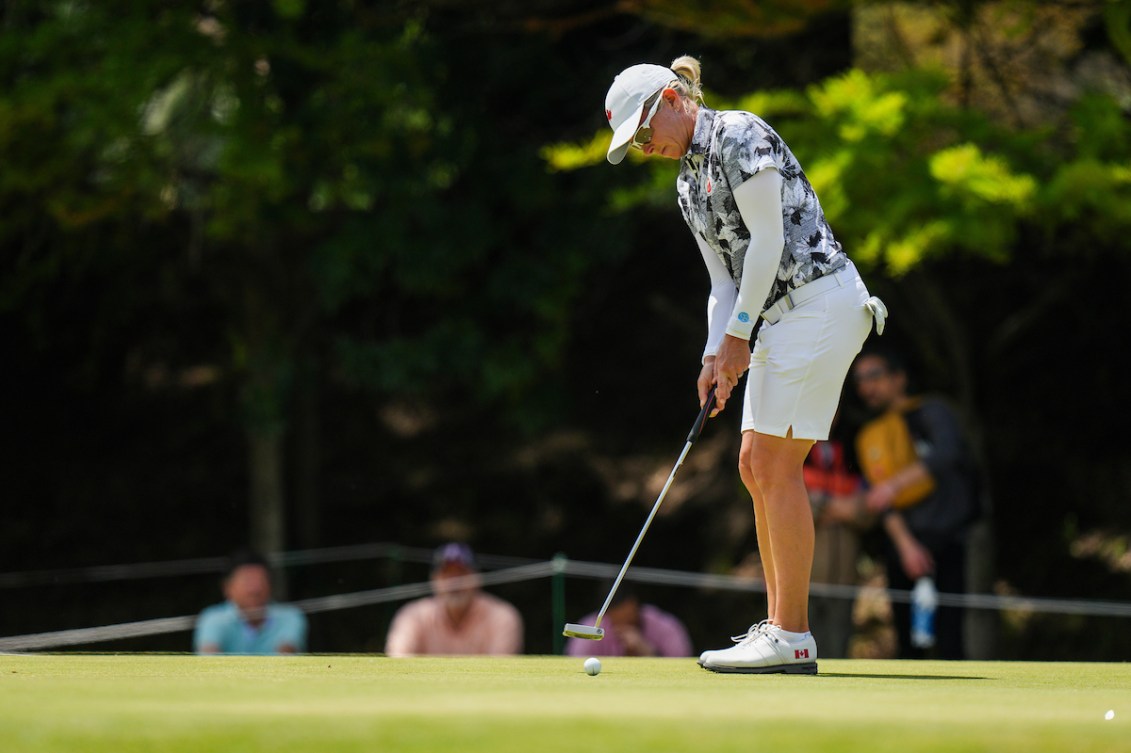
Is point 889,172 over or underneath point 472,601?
over

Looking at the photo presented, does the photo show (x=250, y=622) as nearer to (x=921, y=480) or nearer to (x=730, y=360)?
(x=921, y=480)

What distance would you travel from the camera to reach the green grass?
279cm

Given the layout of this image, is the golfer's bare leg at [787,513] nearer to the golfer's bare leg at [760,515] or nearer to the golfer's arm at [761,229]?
the golfer's bare leg at [760,515]

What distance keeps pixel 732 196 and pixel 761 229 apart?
0.15 m

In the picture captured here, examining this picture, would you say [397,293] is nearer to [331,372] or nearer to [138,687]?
[331,372]

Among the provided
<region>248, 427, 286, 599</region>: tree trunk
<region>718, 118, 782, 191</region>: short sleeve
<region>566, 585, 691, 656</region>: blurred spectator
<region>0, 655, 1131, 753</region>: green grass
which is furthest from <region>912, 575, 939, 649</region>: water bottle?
<region>248, 427, 286, 599</region>: tree trunk

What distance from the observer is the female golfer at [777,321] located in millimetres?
4586

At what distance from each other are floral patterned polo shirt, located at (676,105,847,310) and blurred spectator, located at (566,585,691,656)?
3213 mm

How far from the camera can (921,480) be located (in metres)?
8.15

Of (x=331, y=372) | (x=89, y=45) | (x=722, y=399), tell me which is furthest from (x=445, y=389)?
(x=722, y=399)

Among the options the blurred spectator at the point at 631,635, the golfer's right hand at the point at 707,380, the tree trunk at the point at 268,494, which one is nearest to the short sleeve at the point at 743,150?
the golfer's right hand at the point at 707,380

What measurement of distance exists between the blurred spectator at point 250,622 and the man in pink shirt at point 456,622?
19.9 inches

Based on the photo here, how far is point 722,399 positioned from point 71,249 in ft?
22.9

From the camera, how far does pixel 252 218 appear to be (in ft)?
33.2
